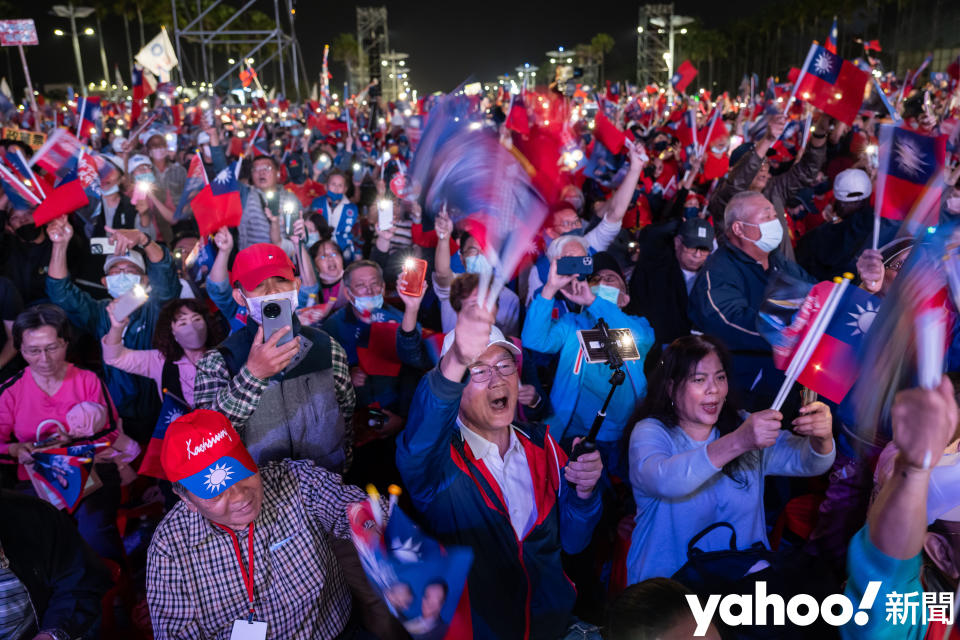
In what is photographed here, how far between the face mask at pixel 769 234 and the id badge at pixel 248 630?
3.03 m

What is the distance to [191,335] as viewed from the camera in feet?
12.3

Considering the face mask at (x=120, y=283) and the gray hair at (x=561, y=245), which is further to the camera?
the face mask at (x=120, y=283)

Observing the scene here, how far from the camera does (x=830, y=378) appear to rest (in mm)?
2189

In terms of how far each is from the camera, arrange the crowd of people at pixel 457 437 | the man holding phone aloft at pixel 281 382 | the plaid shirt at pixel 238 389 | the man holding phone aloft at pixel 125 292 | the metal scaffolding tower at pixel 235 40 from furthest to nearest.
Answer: the metal scaffolding tower at pixel 235 40, the man holding phone aloft at pixel 125 292, the man holding phone aloft at pixel 281 382, the plaid shirt at pixel 238 389, the crowd of people at pixel 457 437

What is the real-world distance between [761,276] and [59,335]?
146 inches

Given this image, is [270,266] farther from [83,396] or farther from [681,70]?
[681,70]

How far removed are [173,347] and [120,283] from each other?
0.88 metres

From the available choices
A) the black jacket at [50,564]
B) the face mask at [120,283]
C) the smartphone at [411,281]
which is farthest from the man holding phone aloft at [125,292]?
the smartphone at [411,281]

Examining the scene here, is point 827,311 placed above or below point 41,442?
above

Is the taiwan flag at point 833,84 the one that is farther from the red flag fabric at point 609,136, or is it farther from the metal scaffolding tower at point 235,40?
the metal scaffolding tower at point 235,40

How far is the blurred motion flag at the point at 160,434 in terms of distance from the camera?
3342 millimetres

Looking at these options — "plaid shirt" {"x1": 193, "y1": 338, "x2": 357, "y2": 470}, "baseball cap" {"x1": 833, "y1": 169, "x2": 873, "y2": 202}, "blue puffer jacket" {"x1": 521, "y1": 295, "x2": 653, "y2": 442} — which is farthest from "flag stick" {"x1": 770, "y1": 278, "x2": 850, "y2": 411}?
"baseball cap" {"x1": 833, "y1": 169, "x2": 873, "y2": 202}

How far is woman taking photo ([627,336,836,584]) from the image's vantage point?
2266mm

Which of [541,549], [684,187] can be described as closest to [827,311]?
[541,549]
